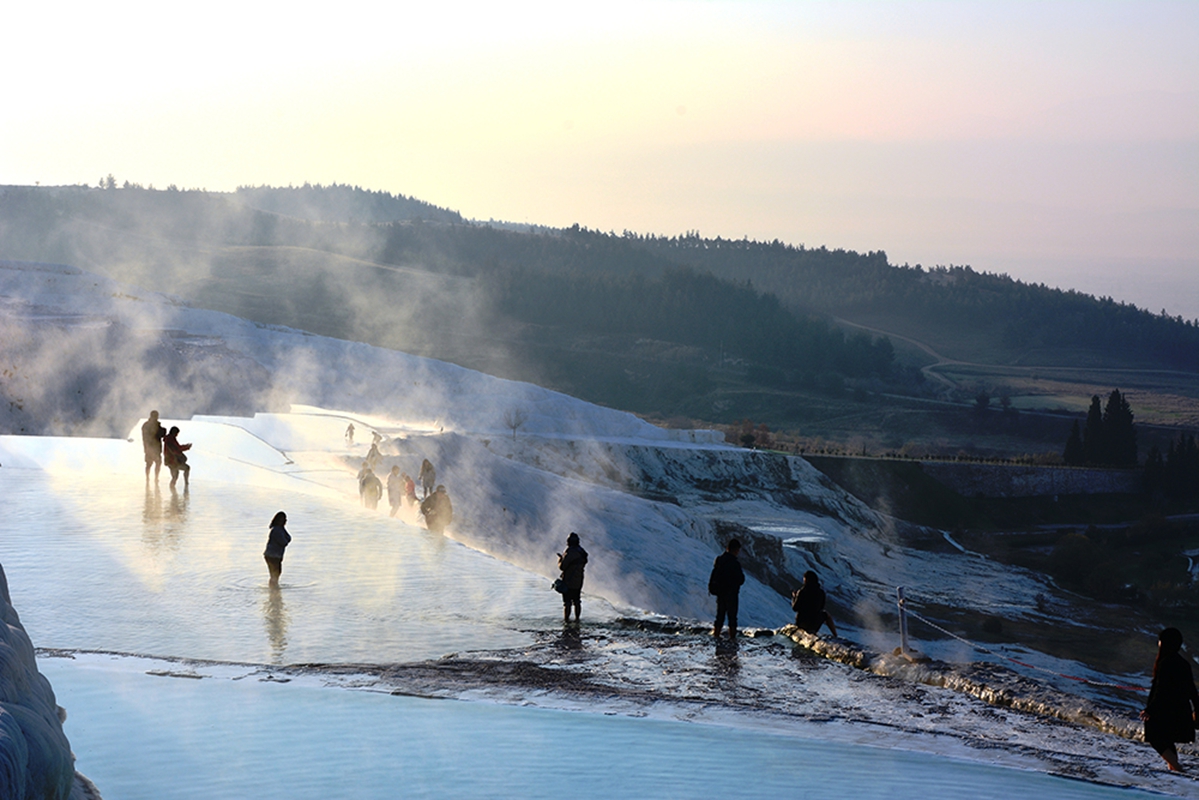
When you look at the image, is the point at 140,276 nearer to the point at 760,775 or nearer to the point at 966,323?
the point at 966,323

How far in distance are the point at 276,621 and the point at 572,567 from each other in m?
3.67

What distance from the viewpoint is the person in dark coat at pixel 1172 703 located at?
8812 mm

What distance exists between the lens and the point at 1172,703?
8859 mm

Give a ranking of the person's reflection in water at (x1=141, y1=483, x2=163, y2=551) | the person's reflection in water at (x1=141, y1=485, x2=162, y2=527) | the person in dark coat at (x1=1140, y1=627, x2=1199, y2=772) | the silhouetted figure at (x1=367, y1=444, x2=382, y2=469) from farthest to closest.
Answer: the silhouetted figure at (x1=367, y1=444, x2=382, y2=469), the person's reflection in water at (x1=141, y1=485, x2=162, y2=527), the person's reflection in water at (x1=141, y1=483, x2=163, y2=551), the person in dark coat at (x1=1140, y1=627, x2=1199, y2=772)

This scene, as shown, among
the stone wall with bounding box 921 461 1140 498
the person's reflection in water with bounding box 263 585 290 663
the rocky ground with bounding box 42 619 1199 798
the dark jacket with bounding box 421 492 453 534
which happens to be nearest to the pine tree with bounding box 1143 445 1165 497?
the stone wall with bounding box 921 461 1140 498

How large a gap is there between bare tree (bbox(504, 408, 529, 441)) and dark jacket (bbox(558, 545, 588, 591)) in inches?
1614

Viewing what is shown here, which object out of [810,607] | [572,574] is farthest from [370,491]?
[810,607]

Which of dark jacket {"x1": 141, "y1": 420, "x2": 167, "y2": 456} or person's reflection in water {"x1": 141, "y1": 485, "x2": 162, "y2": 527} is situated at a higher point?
dark jacket {"x1": 141, "y1": 420, "x2": 167, "y2": 456}

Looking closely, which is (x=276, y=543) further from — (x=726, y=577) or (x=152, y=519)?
(x=726, y=577)

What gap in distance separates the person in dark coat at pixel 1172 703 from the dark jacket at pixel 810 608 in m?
5.41

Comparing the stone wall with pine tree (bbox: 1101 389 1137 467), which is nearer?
the stone wall

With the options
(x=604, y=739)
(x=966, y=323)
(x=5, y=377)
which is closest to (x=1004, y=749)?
(x=604, y=739)

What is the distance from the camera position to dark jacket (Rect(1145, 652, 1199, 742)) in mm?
8820

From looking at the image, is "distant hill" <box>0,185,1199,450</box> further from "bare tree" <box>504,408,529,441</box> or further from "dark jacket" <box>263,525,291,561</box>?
"dark jacket" <box>263,525,291,561</box>
